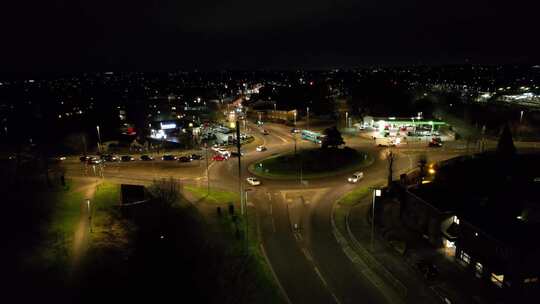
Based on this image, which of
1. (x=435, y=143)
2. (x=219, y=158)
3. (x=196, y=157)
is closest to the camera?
(x=219, y=158)

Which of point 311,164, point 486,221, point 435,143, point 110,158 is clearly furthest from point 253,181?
point 435,143

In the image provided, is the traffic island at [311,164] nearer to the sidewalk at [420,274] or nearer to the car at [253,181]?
the car at [253,181]

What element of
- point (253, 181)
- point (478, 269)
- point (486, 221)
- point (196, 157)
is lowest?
point (478, 269)

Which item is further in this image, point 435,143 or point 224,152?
point 435,143

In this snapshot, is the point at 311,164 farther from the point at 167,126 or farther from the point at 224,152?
the point at 167,126

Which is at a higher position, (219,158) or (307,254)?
(219,158)

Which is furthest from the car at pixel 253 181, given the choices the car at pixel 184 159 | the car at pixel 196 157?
the car at pixel 196 157

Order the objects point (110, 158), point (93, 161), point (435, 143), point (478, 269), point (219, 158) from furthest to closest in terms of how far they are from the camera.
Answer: point (435, 143) → point (110, 158) → point (93, 161) → point (219, 158) → point (478, 269)
